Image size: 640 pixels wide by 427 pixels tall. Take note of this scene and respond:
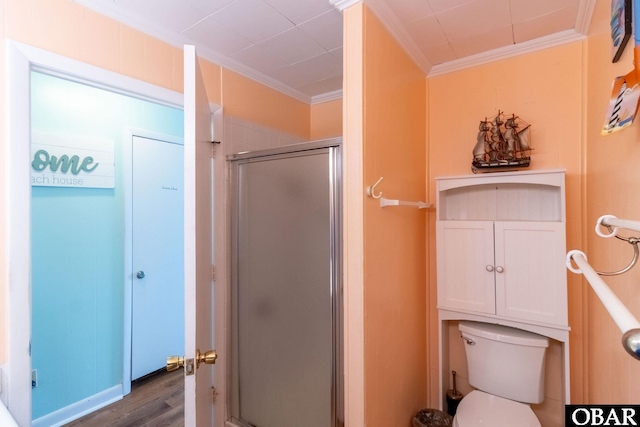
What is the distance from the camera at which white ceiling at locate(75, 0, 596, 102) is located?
51.5 inches

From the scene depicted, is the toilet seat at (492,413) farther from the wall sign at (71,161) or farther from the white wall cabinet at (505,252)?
the wall sign at (71,161)

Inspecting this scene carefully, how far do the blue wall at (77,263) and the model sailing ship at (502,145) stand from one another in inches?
92.7

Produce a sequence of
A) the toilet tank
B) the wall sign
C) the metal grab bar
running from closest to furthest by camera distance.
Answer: the metal grab bar → the toilet tank → the wall sign

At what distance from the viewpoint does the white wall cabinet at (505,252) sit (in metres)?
1.47

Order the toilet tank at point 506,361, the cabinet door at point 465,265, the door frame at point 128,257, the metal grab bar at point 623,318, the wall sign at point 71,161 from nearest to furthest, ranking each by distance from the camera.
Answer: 1. the metal grab bar at point 623,318
2. the toilet tank at point 506,361
3. the cabinet door at point 465,265
4. the wall sign at point 71,161
5. the door frame at point 128,257

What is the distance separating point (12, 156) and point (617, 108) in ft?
6.27

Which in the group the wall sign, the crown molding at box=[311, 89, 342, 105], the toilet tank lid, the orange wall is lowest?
the toilet tank lid

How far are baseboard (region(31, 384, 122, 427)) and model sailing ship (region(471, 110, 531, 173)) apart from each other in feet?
9.45

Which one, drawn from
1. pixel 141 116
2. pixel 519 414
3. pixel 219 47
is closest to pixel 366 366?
pixel 519 414

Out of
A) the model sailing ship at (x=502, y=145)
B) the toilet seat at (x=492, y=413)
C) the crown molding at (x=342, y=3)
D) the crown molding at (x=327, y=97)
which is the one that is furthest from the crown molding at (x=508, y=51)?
the toilet seat at (x=492, y=413)

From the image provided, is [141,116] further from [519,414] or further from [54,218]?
[519,414]

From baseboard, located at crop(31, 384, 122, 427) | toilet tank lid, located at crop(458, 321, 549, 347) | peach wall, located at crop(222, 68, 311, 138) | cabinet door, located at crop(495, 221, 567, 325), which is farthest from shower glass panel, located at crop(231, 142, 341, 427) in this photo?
baseboard, located at crop(31, 384, 122, 427)

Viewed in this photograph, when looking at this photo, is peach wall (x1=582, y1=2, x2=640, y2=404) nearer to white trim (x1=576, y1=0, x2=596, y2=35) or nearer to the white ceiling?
white trim (x1=576, y1=0, x2=596, y2=35)

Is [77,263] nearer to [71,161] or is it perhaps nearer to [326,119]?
[71,161]
